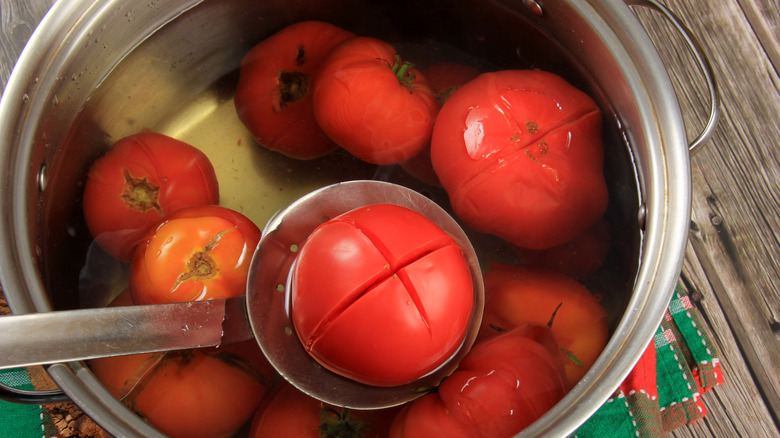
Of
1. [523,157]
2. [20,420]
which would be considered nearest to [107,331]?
[20,420]

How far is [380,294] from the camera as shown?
0.54m

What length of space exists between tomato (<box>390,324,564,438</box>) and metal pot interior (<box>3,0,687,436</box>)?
0.08 meters

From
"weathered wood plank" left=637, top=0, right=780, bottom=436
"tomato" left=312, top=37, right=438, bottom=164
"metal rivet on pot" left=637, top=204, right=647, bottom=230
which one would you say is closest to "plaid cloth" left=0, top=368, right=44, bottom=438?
"tomato" left=312, top=37, right=438, bottom=164

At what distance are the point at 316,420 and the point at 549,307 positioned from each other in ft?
1.07

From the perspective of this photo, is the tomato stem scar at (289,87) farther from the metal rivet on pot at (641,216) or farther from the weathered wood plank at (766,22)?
the weathered wood plank at (766,22)

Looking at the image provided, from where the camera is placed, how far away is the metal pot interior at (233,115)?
580 millimetres

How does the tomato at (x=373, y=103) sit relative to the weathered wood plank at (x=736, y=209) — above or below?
above

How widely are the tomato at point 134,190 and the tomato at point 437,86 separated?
300mm

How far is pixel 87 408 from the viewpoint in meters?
0.52

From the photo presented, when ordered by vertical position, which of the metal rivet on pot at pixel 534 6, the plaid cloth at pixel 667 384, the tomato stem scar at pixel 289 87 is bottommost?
Result: the plaid cloth at pixel 667 384

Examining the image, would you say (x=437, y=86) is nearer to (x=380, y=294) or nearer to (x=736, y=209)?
(x=380, y=294)

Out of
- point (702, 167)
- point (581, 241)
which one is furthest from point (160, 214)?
point (702, 167)

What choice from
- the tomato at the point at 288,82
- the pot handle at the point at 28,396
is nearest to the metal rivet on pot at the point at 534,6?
the tomato at the point at 288,82

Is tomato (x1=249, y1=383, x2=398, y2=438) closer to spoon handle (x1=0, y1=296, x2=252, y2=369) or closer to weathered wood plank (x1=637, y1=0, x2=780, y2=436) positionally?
spoon handle (x1=0, y1=296, x2=252, y2=369)
